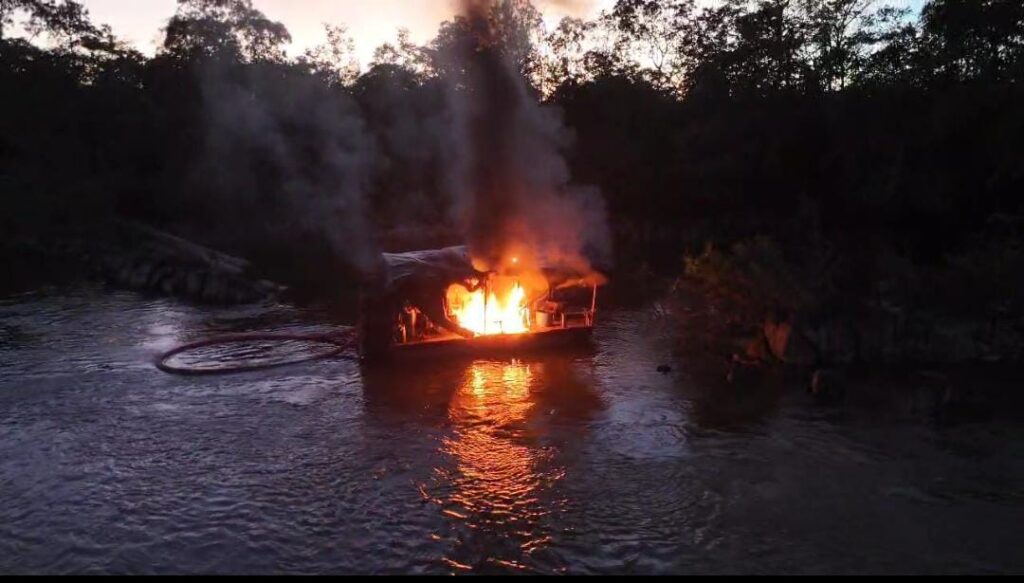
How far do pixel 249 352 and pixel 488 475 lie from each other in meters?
9.82

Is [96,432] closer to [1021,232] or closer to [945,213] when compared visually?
[1021,232]

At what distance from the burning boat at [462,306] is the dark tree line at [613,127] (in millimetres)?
7014

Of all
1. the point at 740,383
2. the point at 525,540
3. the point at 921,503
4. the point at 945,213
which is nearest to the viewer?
the point at 525,540

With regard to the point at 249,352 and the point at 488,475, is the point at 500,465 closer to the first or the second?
the point at 488,475

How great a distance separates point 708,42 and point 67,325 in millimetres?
31356

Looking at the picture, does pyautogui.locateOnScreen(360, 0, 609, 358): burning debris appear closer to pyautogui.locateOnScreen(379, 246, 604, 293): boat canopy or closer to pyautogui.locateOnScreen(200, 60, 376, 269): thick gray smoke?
pyautogui.locateOnScreen(379, 246, 604, 293): boat canopy

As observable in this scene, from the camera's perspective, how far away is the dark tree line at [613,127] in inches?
1014

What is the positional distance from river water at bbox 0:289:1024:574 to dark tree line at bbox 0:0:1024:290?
9116 mm

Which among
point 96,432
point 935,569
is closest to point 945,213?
point 935,569

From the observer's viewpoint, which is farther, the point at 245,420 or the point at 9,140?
the point at 9,140

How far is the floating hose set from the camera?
54.5 feet

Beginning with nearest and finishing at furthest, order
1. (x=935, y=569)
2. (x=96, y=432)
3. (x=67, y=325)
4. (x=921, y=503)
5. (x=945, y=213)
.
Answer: (x=935, y=569), (x=921, y=503), (x=96, y=432), (x=67, y=325), (x=945, y=213)

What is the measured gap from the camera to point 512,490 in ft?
33.9

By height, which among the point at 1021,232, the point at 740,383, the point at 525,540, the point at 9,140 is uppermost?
the point at 9,140
